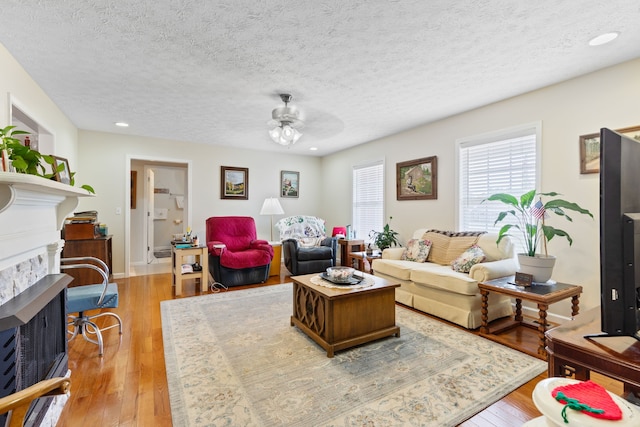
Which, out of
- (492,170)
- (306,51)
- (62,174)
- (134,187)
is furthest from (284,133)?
(134,187)

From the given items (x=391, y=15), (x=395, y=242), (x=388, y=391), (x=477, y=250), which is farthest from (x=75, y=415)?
(x=395, y=242)

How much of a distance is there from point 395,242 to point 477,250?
162 centimetres

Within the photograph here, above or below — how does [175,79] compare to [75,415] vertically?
above

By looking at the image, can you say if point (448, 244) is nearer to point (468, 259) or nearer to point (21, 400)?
point (468, 259)

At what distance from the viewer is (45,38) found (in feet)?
7.14

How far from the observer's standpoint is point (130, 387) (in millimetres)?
1940

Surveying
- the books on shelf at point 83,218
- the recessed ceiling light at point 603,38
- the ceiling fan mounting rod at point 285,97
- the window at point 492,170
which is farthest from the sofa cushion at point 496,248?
the books on shelf at point 83,218

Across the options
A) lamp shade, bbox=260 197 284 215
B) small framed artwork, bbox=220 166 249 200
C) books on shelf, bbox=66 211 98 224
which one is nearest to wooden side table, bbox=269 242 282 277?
lamp shade, bbox=260 197 284 215

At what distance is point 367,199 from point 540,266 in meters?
3.26

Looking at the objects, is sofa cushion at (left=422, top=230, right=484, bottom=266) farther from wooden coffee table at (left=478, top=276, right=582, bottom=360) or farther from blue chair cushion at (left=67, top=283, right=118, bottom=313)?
blue chair cushion at (left=67, top=283, right=118, bottom=313)

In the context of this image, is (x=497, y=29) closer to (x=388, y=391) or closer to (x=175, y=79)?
(x=388, y=391)

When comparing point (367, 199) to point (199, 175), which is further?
point (367, 199)

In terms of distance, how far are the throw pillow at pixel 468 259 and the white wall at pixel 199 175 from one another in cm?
397

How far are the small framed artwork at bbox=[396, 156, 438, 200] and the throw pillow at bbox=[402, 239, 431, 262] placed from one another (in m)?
0.77
